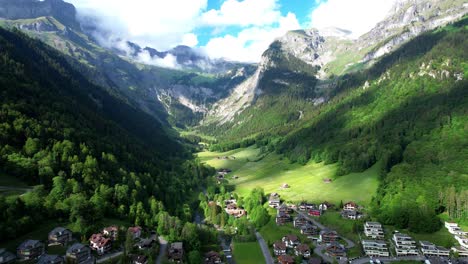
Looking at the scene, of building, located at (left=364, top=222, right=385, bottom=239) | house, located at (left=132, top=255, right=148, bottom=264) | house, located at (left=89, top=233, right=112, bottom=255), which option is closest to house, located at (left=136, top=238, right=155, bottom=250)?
house, located at (left=132, top=255, right=148, bottom=264)

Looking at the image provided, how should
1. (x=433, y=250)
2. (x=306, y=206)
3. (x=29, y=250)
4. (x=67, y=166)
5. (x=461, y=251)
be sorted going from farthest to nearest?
1. (x=306, y=206)
2. (x=67, y=166)
3. (x=433, y=250)
4. (x=461, y=251)
5. (x=29, y=250)

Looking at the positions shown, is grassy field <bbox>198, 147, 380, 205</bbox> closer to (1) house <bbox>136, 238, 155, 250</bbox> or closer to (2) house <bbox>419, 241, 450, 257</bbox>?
(2) house <bbox>419, 241, 450, 257</bbox>

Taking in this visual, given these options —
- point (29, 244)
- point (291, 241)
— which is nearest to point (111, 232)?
point (29, 244)

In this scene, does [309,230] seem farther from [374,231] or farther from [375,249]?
[375,249]

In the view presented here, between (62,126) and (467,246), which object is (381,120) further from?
(62,126)

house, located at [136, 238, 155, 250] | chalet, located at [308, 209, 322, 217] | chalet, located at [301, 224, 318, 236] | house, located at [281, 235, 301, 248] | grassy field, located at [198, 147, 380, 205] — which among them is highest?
grassy field, located at [198, 147, 380, 205]

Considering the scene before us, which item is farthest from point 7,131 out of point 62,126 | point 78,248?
point 78,248

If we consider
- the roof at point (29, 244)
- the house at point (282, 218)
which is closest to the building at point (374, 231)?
the house at point (282, 218)

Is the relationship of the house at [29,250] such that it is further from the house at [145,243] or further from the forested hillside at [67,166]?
the house at [145,243]
